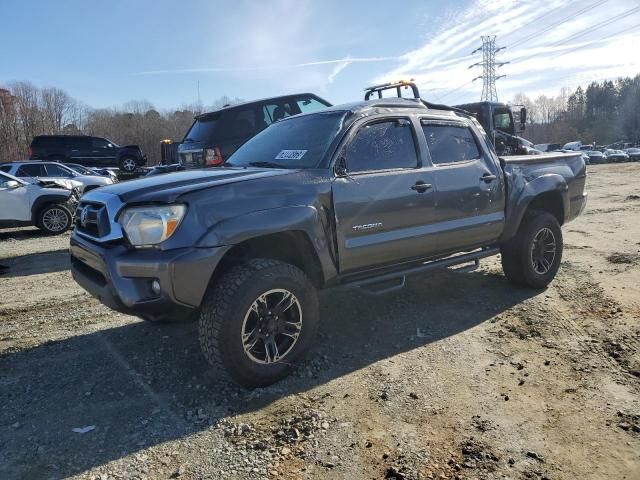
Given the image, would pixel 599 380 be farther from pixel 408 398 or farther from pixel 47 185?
pixel 47 185

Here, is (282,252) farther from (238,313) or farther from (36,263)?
(36,263)

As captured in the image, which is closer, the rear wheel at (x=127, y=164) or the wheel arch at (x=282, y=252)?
the wheel arch at (x=282, y=252)

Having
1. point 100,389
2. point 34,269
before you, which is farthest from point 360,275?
point 34,269

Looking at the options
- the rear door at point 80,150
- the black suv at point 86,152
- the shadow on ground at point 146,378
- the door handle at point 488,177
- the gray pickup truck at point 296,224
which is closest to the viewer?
the shadow on ground at point 146,378

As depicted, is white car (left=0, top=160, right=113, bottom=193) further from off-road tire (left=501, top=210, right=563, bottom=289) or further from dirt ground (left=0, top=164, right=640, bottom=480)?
off-road tire (left=501, top=210, right=563, bottom=289)

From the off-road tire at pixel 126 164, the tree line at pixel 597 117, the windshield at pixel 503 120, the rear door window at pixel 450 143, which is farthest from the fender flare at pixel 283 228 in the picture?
the tree line at pixel 597 117

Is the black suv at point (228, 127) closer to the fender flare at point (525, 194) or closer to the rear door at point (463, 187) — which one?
the rear door at point (463, 187)

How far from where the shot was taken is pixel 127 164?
26000 mm

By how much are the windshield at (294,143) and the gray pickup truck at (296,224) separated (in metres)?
0.02

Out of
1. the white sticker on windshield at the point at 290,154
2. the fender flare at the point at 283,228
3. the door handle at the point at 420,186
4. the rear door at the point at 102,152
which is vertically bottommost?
the fender flare at the point at 283,228

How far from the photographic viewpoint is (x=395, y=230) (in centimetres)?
405

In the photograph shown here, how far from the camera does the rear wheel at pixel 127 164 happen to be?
25.9 m

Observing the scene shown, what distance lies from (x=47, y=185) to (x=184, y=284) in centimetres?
969

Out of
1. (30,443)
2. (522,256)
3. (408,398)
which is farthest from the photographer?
(522,256)
